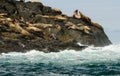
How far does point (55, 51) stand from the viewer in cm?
6831

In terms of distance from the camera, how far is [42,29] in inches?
3056

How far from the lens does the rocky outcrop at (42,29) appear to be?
6844 centimetres

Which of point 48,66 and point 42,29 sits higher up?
point 48,66

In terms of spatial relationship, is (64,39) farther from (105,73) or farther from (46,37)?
(105,73)

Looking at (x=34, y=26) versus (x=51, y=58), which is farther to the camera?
(x=34, y=26)

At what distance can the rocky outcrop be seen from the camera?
6844 cm

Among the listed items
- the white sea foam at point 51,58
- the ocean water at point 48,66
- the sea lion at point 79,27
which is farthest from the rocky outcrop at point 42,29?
the ocean water at point 48,66

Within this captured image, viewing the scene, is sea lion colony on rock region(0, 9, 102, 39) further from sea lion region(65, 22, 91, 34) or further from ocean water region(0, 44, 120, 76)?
ocean water region(0, 44, 120, 76)

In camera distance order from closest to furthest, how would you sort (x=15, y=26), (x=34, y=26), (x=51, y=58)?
1. (x=51, y=58)
2. (x=15, y=26)
3. (x=34, y=26)

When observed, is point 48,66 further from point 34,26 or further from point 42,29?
point 42,29

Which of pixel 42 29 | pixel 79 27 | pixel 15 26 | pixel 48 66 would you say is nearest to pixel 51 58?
pixel 48 66

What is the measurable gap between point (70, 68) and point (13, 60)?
11344 mm

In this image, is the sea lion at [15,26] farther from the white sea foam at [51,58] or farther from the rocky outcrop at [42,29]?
the white sea foam at [51,58]

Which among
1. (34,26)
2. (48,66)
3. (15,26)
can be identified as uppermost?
(15,26)
